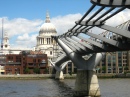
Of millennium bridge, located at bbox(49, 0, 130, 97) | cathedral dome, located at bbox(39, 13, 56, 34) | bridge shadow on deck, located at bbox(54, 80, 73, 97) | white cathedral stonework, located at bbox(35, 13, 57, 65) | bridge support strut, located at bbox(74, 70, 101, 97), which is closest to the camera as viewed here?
millennium bridge, located at bbox(49, 0, 130, 97)

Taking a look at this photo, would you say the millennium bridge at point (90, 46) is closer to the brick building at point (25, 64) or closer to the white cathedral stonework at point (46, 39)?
the brick building at point (25, 64)

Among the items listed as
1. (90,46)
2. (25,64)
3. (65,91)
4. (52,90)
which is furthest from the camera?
(25,64)

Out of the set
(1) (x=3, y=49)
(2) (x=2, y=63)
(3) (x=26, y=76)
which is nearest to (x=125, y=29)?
(3) (x=26, y=76)

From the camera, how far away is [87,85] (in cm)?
4481

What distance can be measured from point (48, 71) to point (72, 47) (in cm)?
7769

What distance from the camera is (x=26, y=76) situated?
11288 centimetres

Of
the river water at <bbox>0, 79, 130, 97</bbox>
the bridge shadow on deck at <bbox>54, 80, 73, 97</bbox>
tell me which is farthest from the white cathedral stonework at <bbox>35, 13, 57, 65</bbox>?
the bridge shadow on deck at <bbox>54, 80, 73, 97</bbox>

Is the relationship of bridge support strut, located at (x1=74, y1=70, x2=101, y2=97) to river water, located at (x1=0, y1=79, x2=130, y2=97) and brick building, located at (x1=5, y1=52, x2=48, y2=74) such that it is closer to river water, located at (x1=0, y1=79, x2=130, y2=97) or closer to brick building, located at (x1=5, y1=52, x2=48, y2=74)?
river water, located at (x1=0, y1=79, x2=130, y2=97)

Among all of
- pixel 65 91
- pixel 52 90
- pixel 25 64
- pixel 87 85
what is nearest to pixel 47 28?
pixel 25 64

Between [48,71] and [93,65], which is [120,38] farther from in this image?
[48,71]

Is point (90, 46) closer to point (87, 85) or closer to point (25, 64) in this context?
point (87, 85)

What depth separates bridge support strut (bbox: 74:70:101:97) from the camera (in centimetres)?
4434

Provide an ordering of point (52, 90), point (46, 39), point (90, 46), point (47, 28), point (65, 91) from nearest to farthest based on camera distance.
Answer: point (90, 46) → point (65, 91) → point (52, 90) → point (46, 39) → point (47, 28)

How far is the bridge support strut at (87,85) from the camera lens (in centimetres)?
4434
